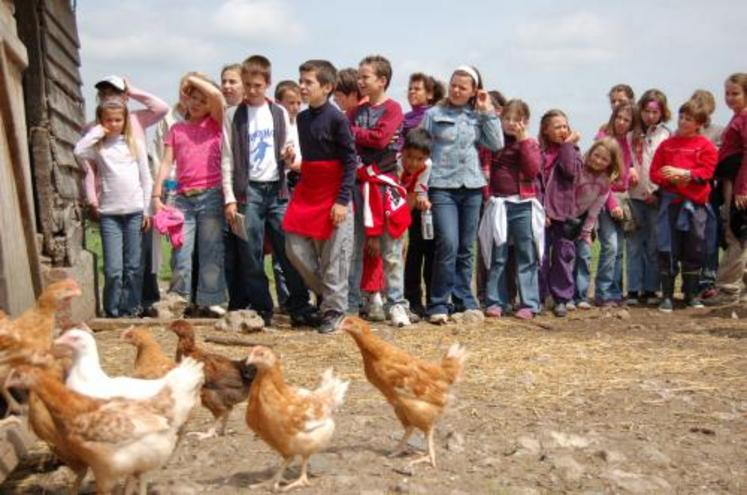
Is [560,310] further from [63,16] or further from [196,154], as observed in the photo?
[63,16]

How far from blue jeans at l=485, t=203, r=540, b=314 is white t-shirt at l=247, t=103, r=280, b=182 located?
7.94 feet

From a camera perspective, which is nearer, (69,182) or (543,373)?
(543,373)

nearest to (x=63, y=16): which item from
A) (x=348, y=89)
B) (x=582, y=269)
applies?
(x=348, y=89)

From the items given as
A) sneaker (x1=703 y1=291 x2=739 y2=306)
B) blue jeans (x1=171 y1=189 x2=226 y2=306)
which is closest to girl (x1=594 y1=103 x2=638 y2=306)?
sneaker (x1=703 y1=291 x2=739 y2=306)

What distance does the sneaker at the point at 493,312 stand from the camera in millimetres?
9260

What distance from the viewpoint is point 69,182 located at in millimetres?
8531

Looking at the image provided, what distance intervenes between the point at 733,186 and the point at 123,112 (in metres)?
6.29

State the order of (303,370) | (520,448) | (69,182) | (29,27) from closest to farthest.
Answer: (520,448) < (303,370) < (29,27) < (69,182)

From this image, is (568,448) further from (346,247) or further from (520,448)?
(346,247)

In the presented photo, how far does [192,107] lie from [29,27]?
1.56 m

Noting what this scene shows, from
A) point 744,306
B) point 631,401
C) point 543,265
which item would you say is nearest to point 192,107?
point 543,265

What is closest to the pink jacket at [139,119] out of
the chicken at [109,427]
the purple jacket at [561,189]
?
the purple jacket at [561,189]

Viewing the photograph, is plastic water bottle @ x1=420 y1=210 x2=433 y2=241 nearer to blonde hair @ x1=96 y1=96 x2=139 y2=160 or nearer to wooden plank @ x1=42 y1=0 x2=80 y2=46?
blonde hair @ x1=96 y1=96 x2=139 y2=160

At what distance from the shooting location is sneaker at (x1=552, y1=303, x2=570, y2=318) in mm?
9602
